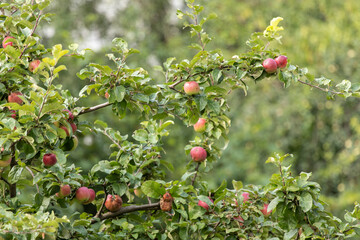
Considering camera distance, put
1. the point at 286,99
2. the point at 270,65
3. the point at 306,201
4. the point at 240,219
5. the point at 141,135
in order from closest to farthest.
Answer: the point at 306,201 < the point at 270,65 < the point at 240,219 < the point at 141,135 < the point at 286,99

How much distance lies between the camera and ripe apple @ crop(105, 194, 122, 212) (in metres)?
1.85

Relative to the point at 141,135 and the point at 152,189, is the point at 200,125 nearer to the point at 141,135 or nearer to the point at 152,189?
the point at 141,135

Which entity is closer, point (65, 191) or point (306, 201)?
point (306, 201)

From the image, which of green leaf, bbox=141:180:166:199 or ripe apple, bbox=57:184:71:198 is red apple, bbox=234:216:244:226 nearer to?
green leaf, bbox=141:180:166:199

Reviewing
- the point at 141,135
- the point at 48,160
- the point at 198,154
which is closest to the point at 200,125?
the point at 198,154

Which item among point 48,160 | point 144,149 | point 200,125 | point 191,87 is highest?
point 191,87

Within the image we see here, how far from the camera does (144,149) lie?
1925 mm

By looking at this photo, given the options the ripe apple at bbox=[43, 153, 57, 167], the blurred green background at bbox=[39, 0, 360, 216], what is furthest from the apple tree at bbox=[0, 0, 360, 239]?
the blurred green background at bbox=[39, 0, 360, 216]

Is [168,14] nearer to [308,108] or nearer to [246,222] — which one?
[308,108]

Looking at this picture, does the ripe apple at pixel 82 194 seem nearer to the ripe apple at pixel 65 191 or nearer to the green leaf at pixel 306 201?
the ripe apple at pixel 65 191

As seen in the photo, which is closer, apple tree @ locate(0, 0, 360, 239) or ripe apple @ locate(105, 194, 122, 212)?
apple tree @ locate(0, 0, 360, 239)

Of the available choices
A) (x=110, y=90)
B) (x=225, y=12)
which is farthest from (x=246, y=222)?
(x=225, y=12)

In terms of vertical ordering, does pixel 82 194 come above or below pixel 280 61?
below

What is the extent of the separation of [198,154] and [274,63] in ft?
1.56
